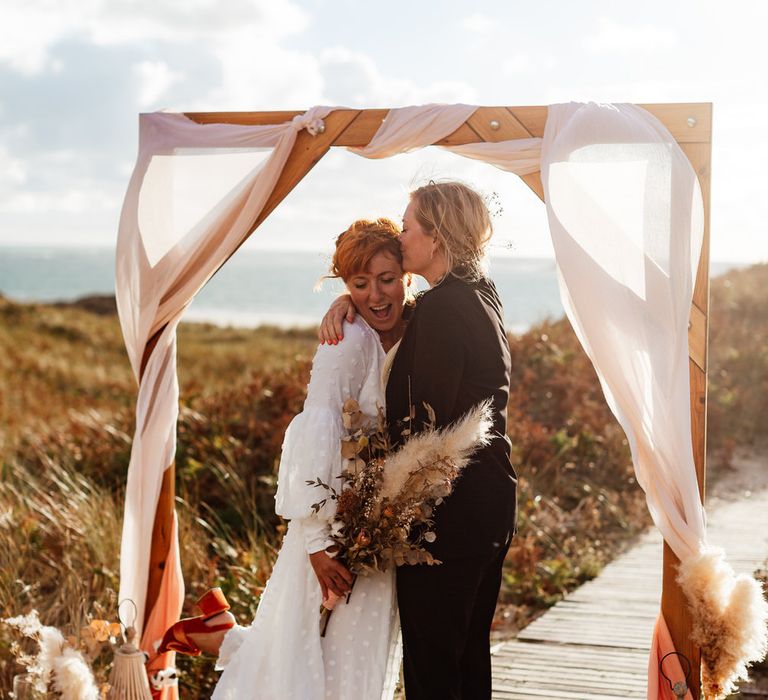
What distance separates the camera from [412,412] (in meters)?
3.09

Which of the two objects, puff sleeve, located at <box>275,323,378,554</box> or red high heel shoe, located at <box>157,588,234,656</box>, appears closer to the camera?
puff sleeve, located at <box>275,323,378,554</box>

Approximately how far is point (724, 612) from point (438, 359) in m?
1.50

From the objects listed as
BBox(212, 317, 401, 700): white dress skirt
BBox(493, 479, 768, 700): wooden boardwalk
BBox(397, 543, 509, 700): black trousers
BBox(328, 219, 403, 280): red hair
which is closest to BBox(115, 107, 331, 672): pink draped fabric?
BBox(328, 219, 403, 280): red hair

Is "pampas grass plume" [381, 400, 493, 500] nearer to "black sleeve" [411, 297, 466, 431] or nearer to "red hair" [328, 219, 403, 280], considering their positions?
"black sleeve" [411, 297, 466, 431]

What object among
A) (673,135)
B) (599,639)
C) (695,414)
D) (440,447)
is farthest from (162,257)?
(599,639)

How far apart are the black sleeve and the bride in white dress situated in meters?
0.28

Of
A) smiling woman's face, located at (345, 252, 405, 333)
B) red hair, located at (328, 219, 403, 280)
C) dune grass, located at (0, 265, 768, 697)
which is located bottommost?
dune grass, located at (0, 265, 768, 697)

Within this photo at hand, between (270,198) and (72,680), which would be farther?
(270,198)

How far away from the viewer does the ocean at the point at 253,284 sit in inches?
1866

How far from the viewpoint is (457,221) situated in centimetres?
326

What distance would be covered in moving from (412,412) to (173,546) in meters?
1.73

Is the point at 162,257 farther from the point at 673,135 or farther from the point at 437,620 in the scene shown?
the point at 673,135

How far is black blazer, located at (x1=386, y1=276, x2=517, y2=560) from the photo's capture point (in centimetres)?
305

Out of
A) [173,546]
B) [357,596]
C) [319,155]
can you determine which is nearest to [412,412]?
[357,596]
